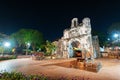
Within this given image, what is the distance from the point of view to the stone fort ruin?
29.2 m

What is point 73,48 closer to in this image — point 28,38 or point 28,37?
point 28,38

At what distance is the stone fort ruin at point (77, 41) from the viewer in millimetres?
29197

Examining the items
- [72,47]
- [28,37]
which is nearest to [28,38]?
[28,37]

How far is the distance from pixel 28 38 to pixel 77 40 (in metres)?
28.8

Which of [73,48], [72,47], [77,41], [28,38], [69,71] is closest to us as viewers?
[69,71]

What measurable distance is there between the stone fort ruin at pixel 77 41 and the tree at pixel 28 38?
22.6 metres

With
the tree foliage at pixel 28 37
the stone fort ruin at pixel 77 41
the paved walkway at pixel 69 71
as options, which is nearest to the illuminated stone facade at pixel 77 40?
the stone fort ruin at pixel 77 41

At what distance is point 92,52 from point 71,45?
21.0ft

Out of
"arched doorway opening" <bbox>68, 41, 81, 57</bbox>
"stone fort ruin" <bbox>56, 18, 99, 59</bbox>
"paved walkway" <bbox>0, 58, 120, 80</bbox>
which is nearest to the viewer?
"paved walkway" <bbox>0, 58, 120, 80</bbox>

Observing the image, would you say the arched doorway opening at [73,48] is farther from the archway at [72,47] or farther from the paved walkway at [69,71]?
the paved walkway at [69,71]

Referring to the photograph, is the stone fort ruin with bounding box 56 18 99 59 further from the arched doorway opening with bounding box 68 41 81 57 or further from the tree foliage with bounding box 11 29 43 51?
the tree foliage with bounding box 11 29 43 51

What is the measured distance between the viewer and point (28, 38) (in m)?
55.4

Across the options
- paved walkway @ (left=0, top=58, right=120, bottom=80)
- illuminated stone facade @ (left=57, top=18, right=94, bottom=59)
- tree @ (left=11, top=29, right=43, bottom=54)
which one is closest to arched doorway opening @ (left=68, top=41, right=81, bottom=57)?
illuminated stone facade @ (left=57, top=18, right=94, bottom=59)

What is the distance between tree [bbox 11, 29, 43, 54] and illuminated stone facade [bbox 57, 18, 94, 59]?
2262cm
